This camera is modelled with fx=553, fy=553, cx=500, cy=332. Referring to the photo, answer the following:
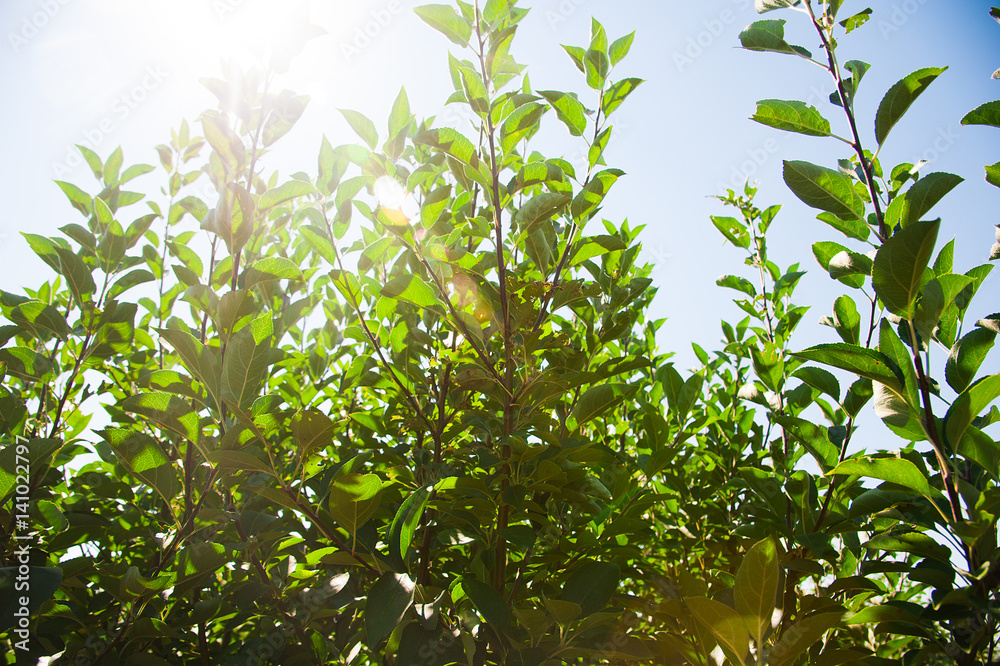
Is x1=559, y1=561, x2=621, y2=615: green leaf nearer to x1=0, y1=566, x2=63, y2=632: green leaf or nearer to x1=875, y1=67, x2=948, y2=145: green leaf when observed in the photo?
x1=0, y1=566, x2=63, y2=632: green leaf

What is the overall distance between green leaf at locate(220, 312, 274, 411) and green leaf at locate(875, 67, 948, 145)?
1.68m

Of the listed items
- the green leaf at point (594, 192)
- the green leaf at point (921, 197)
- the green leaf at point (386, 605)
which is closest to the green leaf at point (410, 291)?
the green leaf at point (594, 192)

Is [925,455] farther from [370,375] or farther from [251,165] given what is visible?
[251,165]

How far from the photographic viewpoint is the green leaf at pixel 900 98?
1.39 meters

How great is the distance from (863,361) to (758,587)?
1.82ft

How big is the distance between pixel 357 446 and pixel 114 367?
110 cm

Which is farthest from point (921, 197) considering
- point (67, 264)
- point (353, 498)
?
point (67, 264)

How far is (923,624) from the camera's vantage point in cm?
133

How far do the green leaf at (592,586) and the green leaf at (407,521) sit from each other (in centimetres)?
46

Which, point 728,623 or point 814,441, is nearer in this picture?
point 728,623

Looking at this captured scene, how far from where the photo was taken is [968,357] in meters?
1.28

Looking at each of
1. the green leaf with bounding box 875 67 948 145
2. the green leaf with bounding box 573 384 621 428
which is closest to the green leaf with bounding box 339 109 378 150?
the green leaf with bounding box 573 384 621 428

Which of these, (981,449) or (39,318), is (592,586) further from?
(39,318)

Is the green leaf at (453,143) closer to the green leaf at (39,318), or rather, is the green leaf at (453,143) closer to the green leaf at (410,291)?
the green leaf at (410,291)
